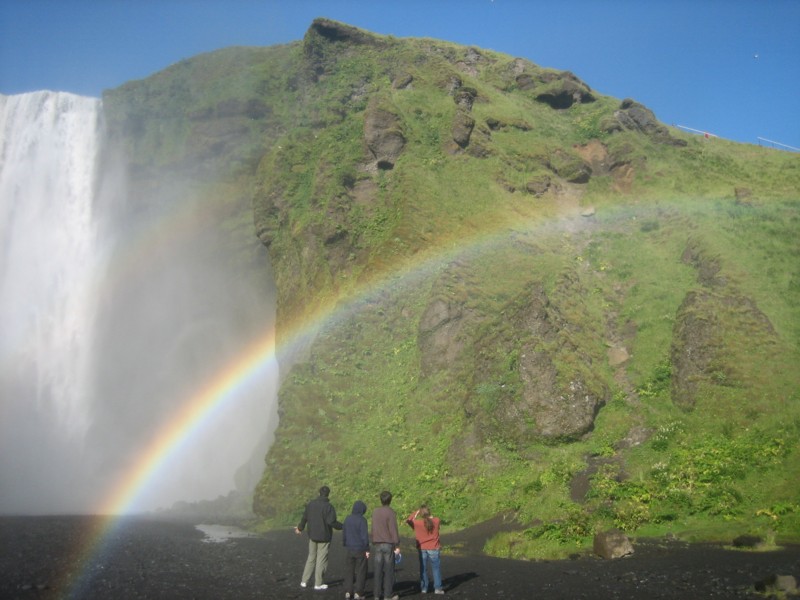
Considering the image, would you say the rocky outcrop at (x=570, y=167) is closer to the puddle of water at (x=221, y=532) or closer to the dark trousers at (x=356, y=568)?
the puddle of water at (x=221, y=532)

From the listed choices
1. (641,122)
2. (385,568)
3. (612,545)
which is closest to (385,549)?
(385,568)

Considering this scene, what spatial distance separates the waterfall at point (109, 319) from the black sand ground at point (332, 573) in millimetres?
28445

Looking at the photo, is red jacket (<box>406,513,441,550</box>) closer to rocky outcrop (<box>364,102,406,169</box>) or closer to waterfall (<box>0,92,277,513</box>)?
rocky outcrop (<box>364,102,406,169</box>)

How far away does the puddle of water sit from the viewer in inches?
822

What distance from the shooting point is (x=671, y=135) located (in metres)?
48.3

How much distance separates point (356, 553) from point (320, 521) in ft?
3.32

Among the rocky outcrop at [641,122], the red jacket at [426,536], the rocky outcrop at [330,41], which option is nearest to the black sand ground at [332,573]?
the red jacket at [426,536]

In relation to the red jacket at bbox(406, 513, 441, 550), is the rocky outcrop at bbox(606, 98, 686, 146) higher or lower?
higher

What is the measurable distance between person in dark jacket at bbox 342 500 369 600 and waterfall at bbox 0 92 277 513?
35020mm

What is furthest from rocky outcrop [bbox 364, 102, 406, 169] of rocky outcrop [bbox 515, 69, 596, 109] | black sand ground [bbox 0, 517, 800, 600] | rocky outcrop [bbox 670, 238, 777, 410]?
black sand ground [bbox 0, 517, 800, 600]

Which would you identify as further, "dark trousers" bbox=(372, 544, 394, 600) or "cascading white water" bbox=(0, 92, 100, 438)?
"cascading white water" bbox=(0, 92, 100, 438)

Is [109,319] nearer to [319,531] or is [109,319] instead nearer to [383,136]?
[383,136]

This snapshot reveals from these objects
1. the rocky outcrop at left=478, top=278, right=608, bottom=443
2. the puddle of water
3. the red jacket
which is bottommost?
the puddle of water

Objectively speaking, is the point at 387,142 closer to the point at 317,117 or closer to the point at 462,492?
the point at 317,117
